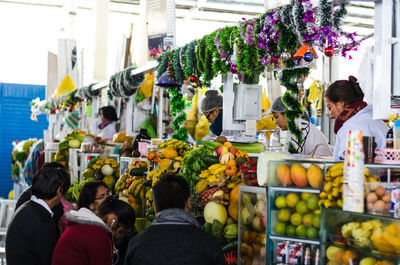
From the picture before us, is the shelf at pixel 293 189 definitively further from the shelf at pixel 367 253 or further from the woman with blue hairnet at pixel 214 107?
the woman with blue hairnet at pixel 214 107

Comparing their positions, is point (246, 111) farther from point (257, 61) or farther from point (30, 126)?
point (30, 126)

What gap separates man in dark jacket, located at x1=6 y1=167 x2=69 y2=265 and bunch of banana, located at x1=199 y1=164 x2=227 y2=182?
105 centimetres

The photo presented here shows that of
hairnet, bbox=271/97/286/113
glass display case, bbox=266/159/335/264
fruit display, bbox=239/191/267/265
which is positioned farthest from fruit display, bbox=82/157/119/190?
glass display case, bbox=266/159/335/264

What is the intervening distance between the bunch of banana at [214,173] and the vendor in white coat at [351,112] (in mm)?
800

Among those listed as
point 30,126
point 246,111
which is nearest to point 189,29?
point 30,126

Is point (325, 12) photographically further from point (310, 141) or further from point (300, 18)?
point (310, 141)

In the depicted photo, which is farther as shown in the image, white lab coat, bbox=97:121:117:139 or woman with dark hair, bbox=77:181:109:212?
white lab coat, bbox=97:121:117:139

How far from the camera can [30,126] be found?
54.2 feet

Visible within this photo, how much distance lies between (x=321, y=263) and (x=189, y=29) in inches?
607

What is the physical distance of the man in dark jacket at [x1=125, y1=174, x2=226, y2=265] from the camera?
2467 millimetres

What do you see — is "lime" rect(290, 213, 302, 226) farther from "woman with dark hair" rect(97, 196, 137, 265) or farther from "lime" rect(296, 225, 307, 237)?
"woman with dark hair" rect(97, 196, 137, 265)

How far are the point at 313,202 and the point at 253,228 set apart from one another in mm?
599

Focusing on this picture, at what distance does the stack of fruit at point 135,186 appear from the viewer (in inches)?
213

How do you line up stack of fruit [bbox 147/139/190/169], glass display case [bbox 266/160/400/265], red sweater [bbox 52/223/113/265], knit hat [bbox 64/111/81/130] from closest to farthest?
1. glass display case [bbox 266/160/400/265]
2. red sweater [bbox 52/223/113/265]
3. stack of fruit [bbox 147/139/190/169]
4. knit hat [bbox 64/111/81/130]
